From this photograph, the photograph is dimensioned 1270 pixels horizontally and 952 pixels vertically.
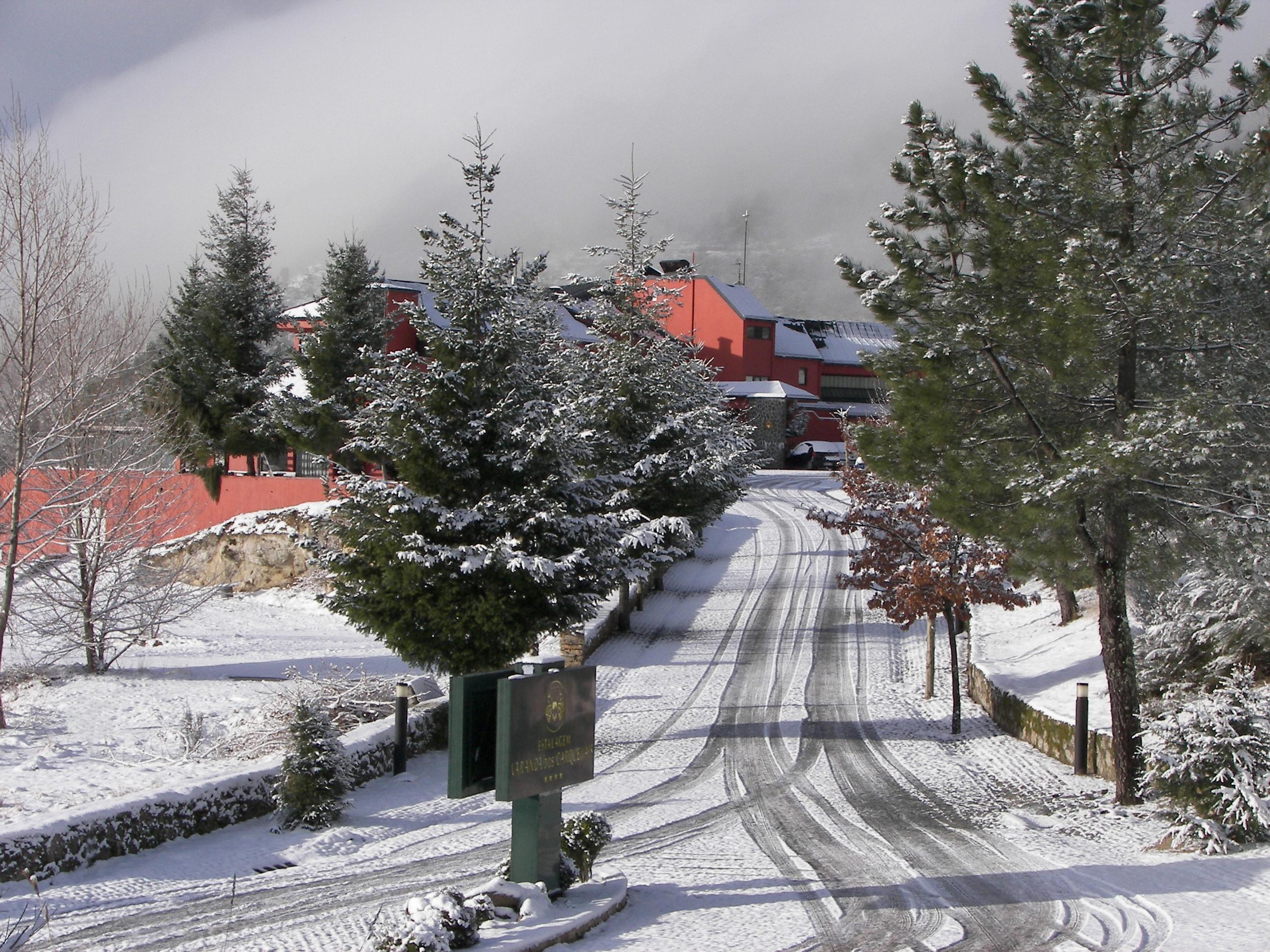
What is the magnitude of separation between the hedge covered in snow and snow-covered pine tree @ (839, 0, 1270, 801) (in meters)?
8.22

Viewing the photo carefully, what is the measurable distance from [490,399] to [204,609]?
1605cm

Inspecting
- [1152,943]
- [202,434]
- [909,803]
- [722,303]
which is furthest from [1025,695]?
[722,303]

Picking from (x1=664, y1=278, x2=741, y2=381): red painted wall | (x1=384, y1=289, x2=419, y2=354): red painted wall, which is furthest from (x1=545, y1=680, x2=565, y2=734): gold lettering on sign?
(x1=664, y1=278, x2=741, y2=381): red painted wall

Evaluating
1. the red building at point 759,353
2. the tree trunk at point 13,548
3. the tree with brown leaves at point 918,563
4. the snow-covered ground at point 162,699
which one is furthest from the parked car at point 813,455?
the tree trunk at point 13,548

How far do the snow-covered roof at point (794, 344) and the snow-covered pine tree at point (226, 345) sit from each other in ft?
127

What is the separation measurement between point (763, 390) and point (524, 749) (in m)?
54.7

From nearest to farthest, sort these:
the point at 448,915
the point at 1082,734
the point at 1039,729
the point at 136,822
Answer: the point at 448,915 → the point at 136,822 → the point at 1082,734 → the point at 1039,729

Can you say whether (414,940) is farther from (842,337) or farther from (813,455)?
(842,337)

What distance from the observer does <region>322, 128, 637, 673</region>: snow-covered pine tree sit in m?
14.6

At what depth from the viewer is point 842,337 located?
77.7 meters

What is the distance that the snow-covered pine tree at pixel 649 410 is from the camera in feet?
83.6

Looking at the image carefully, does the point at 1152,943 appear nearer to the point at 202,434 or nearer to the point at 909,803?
the point at 909,803

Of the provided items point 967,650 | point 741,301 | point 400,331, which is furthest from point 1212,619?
point 741,301

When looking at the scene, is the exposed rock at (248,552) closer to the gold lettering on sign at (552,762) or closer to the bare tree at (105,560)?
the bare tree at (105,560)
